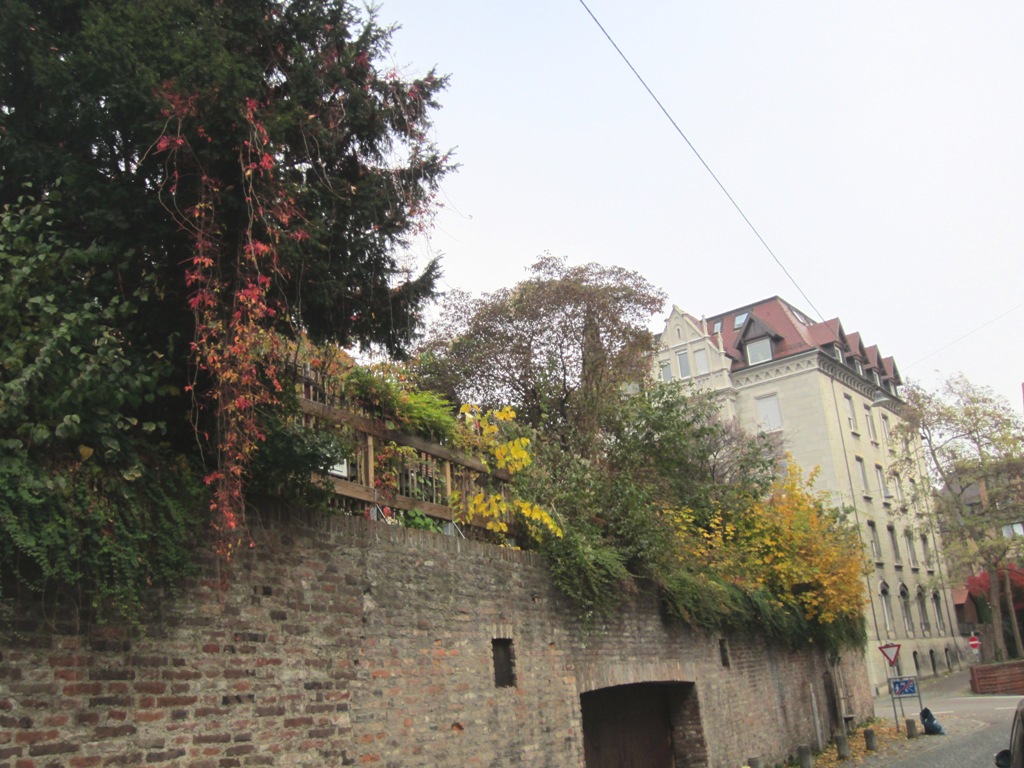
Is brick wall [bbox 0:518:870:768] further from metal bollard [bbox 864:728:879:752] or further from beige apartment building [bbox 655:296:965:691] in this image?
beige apartment building [bbox 655:296:965:691]

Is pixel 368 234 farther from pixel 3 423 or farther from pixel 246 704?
pixel 246 704

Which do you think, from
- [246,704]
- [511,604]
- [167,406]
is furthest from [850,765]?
[167,406]

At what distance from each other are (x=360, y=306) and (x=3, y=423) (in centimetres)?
330

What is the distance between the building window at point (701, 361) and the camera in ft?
141

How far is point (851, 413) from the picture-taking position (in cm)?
4253

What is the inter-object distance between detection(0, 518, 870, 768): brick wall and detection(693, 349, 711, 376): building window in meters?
31.7

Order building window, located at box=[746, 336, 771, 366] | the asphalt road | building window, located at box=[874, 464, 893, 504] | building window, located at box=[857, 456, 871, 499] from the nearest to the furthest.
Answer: the asphalt road → building window, located at box=[857, 456, 871, 499] → building window, located at box=[874, 464, 893, 504] → building window, located at box=[746, 336, 771, 366]

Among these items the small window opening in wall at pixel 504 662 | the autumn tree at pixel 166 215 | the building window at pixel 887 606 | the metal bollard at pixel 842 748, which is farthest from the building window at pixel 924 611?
the autumn tree at pixel 166 215

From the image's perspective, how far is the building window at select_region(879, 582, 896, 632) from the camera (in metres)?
38.9

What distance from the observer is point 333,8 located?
7.21 meters

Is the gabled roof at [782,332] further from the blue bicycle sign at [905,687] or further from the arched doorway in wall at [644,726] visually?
the arched doorway in wall at [644,726]

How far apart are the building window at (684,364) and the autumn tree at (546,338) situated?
20.5m

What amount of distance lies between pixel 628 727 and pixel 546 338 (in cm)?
1190

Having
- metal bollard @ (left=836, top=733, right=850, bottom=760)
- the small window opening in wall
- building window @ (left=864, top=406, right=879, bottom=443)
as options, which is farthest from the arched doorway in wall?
building window @ (left=864, top=406, right=879, bottom=443)
